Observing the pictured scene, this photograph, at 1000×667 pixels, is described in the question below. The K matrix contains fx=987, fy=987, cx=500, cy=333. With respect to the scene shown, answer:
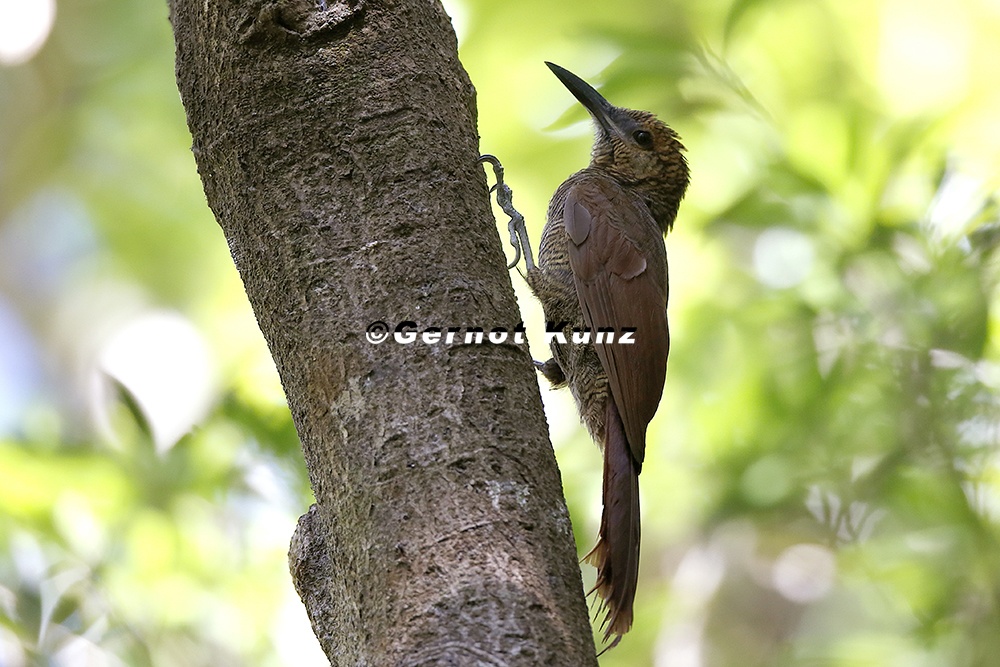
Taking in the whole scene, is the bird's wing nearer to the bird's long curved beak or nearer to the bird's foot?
the bird's foot

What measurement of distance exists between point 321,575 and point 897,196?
2.10 meters

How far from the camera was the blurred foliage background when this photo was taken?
268 cm

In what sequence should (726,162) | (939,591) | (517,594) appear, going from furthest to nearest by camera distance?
(726,162), (939,591), (517,594)

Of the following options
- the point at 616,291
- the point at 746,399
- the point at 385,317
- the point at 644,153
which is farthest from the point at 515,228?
the point at 385,317

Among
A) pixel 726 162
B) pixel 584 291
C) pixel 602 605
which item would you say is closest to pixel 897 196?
pixel 726 162

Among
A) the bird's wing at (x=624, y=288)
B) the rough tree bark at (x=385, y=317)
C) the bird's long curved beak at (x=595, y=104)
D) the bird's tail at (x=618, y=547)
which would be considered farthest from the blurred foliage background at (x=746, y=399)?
the rough tree bark at (x=385, y=317)

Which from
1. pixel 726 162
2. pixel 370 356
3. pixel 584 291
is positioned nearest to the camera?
pixel 370 356

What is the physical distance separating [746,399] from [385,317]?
188 cm

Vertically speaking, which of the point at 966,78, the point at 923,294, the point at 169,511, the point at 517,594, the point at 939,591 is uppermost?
the point at 966,78

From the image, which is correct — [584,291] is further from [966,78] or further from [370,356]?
[966,78]

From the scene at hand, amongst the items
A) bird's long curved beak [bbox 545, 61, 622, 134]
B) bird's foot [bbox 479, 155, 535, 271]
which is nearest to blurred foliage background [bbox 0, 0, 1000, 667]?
bird's long curved beak [bbox 545, 61, 622, 134]

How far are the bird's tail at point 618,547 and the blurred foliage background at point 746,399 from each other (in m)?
0.79

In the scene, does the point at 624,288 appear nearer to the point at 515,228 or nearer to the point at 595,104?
the point at 515,228

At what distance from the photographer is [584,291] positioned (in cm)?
246
